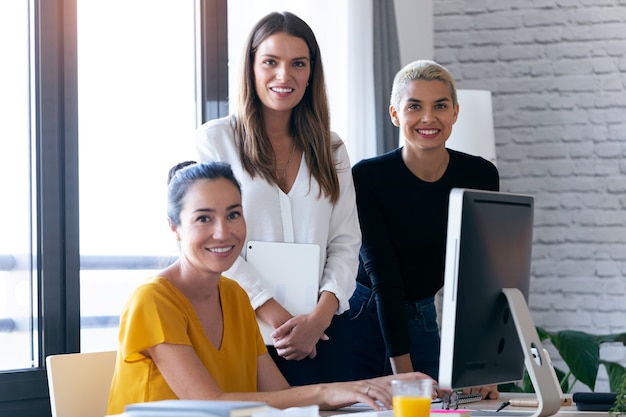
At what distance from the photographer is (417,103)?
251cm

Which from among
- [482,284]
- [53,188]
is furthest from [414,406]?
[53,188]

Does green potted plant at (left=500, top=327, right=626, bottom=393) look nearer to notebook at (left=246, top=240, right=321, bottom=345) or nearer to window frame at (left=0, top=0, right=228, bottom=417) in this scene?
notebook at (left=246, top=240, right=321, bottom=345)

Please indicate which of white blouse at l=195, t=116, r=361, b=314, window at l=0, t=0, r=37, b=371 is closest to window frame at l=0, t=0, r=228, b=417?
window at l=0, t=0, r=37, b=371

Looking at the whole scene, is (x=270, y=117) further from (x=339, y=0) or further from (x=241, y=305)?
(x=339, y=0)

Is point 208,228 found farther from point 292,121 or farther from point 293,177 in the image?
point 292,121

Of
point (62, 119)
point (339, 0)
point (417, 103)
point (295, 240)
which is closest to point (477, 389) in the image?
point (295, 240)

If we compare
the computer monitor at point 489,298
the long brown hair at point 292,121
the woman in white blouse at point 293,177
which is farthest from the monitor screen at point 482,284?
the long brown hair at point 292,121

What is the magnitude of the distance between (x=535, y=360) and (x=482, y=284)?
21 cm

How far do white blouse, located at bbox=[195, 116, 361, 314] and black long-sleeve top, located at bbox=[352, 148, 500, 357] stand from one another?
0.07 metres

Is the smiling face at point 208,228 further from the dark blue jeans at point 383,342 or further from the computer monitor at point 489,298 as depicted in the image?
the dark blue jeans at point 383,342

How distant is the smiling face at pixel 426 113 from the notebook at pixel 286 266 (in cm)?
44

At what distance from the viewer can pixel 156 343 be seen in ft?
5.86

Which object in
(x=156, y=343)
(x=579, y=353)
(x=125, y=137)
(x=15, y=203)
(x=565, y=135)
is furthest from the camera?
(x=565, y=135)

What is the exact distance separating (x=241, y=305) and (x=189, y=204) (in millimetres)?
281
